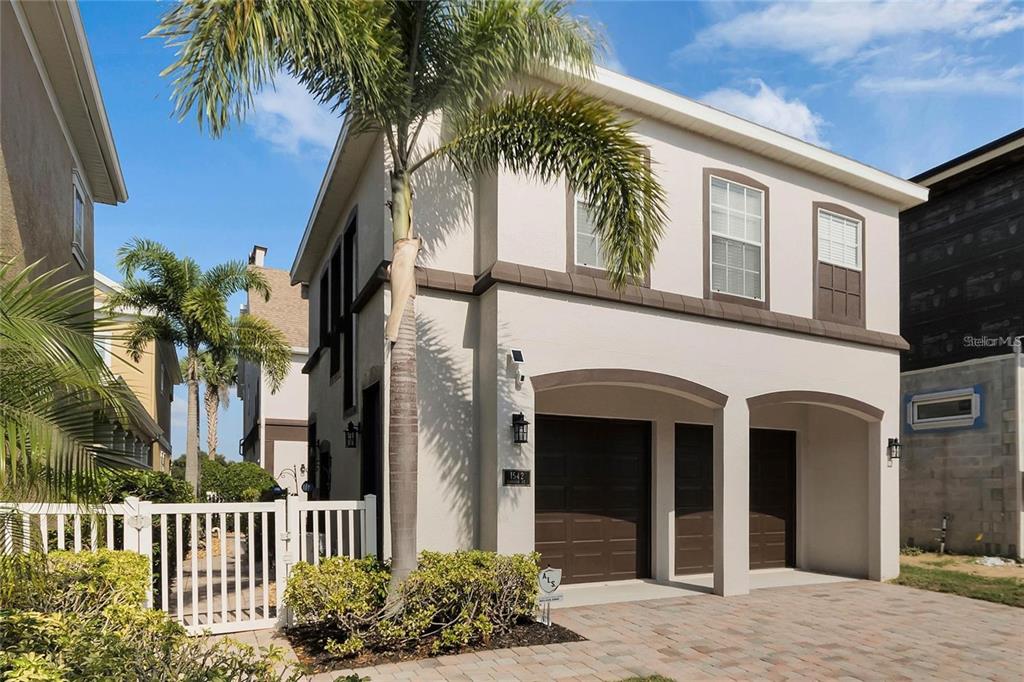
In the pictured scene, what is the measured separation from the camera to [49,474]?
4.15 m

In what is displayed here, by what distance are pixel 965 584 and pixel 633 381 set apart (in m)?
6.11

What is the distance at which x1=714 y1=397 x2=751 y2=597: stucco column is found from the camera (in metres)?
9.82

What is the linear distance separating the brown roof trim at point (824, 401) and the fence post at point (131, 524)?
7.72 m

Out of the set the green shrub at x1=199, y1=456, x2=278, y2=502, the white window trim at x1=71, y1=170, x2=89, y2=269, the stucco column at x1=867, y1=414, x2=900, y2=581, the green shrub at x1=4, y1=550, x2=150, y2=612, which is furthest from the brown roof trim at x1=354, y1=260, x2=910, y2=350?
the green shrub at x1=199, y1=456, x2=278, y2=502

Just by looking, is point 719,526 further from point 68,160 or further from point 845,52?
point 68,160

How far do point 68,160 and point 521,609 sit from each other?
9.45 metres

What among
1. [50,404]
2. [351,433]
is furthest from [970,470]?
[50,404]

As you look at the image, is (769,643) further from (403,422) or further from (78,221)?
(78,221)

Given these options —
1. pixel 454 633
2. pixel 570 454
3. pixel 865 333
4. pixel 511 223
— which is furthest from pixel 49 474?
pixel 865 333

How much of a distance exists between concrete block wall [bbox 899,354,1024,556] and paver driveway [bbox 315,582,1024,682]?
16.0 ft

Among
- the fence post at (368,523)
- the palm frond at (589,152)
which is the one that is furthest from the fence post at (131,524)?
the palm frond at (589,152)

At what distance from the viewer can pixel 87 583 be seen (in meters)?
5.93

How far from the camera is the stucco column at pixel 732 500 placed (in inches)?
387

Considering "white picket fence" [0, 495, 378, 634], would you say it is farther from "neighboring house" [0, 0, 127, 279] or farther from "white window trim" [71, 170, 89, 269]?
"white window trim" [71, 170, 89, 269]
